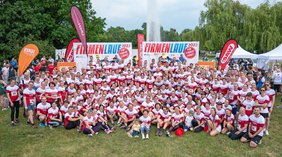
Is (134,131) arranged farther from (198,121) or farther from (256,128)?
(256,128)

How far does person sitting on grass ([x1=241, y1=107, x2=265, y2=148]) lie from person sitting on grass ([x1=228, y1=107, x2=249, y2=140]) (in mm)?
289

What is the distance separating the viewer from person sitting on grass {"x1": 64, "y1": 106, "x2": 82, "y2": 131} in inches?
392

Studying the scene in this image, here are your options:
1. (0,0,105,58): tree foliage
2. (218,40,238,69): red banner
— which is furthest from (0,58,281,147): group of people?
(0,0,105,58): tree foliage

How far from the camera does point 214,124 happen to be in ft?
31.4

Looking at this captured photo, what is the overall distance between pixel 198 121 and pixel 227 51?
7.27 metres

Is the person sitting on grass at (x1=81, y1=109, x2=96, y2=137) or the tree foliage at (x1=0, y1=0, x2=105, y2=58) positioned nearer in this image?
the person sitting on grass at (x1=81, y1=109, x2=96, y2=137)

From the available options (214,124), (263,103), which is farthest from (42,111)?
(263,103)

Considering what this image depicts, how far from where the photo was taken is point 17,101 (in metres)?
9.99

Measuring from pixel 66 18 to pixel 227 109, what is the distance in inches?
922

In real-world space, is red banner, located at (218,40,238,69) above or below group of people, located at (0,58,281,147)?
above

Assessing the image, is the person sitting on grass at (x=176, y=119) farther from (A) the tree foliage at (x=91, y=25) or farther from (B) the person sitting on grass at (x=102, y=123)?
(A) the tree foliage at (x=91, y=25)

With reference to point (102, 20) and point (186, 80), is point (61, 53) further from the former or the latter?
A: point (186, 80)

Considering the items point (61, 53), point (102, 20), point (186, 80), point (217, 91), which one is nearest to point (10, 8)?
point (61, 53)

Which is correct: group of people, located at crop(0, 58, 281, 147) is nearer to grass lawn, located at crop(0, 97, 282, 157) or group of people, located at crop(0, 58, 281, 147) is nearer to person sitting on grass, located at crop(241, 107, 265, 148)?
person sitting on grass, located at crop(241, 107, 265, 148)
